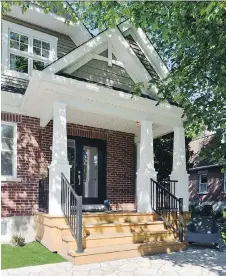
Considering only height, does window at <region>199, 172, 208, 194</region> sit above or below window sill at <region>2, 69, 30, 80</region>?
below

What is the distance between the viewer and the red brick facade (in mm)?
8953

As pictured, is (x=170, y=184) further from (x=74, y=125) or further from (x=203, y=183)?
(x=203, y=183)

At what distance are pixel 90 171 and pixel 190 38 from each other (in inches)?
218

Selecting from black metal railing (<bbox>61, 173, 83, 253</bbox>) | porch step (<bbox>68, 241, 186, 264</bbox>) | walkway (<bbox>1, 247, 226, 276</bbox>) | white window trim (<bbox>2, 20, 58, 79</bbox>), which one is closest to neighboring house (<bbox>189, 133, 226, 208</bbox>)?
white window trim (<bbox>2, 20, 58, 79</bbox>)

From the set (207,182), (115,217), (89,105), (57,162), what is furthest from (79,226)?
(207,182)

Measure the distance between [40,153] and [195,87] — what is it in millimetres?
5023

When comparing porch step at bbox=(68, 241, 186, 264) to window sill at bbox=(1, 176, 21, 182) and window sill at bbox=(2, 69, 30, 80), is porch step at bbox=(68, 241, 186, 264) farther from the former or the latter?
window sill at bbox=(2, 69, 30, 80)

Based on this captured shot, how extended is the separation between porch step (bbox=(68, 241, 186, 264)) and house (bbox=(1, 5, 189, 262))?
0.06 meters

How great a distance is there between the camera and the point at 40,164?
955 cm

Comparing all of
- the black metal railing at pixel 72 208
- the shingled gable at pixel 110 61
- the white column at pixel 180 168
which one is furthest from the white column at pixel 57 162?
the white column at pixel 180 168

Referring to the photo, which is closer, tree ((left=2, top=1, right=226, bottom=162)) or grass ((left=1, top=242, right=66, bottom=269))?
grass ((left=1, top=242, right=66, bottom=269))

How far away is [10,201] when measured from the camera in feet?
28.9

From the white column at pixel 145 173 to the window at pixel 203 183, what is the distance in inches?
728

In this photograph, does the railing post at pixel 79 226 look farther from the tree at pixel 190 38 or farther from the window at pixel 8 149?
the tree at pixel 190 38
